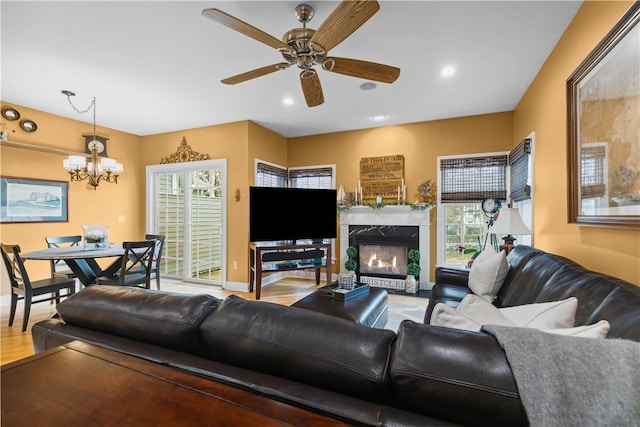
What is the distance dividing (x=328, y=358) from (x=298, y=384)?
12 cm

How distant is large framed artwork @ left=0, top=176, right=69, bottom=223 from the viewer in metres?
3.63

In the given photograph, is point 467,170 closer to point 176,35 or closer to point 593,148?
point 593,148

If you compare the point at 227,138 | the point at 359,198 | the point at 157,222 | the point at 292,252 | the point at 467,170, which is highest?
the point at 227,138

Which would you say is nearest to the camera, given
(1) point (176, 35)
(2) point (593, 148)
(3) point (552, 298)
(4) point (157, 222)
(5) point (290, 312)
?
(5) point (290, 312)

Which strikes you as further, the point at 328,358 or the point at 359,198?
the point at 359,198

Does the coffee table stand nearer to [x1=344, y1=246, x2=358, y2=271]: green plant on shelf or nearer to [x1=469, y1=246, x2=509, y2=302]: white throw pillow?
[x1=469, y1=246, x2=509, y2=302]: white throw pillow

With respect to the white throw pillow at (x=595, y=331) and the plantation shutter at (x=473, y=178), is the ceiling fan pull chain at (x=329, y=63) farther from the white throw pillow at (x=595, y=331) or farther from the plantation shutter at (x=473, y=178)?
the plantation shutter at (x=473, y=178)

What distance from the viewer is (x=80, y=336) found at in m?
1.12

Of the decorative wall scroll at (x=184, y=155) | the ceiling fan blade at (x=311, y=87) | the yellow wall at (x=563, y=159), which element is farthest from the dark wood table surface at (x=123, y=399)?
the decorative wall scroll at (x=184, y=155)

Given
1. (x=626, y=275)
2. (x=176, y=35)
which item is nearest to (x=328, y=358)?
(x=626, y=275)

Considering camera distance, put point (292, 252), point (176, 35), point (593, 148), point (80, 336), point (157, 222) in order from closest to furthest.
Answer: point (80, 336) < point (593, 148) < point (176, 35) < point (292, 252) < point (157, 222)

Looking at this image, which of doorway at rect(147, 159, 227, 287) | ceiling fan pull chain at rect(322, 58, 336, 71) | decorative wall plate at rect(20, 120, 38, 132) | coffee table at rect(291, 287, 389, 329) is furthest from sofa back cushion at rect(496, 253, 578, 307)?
decorative wall plate at rect(20, 120, 38, 132)

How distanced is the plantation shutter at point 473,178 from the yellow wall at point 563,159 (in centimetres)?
83

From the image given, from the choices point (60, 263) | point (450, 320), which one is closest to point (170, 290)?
point (60, 263)
